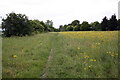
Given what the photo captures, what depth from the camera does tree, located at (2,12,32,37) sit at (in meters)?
24.0

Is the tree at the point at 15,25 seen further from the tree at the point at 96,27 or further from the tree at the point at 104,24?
the tree at the point at 96,27

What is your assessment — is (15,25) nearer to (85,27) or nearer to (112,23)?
(112,23)

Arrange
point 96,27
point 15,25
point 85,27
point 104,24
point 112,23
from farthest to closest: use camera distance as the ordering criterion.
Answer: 1. point 85,27
2. point 96,27
3. point 104,24
4. point 112,23
5. point 15,25

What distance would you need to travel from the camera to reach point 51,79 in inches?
207

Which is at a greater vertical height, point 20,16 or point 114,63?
point 20,16

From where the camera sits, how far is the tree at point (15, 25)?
24.0 metres

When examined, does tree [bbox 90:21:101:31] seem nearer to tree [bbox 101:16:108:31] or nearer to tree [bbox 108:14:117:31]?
tree [bbox 101:16:108:31]

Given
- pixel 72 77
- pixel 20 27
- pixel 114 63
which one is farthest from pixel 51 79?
pixel 20 27

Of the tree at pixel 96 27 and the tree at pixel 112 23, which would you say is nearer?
the tree at pixel 112 23

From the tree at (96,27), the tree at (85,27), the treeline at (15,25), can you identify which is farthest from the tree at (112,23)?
the treeline at (15,25)

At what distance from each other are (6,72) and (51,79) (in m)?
1.88

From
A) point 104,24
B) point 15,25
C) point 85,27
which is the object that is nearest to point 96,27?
point 104,24

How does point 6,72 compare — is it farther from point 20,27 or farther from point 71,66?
point 20,27

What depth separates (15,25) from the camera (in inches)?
957
